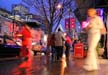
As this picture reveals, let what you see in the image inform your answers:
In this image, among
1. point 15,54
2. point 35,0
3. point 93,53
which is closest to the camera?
point 93,53

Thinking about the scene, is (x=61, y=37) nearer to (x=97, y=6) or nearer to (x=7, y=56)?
(x=97, y=6)

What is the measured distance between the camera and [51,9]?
104ft

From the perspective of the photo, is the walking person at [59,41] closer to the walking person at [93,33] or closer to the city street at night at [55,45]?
the city street at night at [55,45]

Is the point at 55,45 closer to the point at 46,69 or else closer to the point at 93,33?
the point at 46,69

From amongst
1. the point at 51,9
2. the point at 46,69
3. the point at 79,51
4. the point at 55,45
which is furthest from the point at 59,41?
the point at 51,9

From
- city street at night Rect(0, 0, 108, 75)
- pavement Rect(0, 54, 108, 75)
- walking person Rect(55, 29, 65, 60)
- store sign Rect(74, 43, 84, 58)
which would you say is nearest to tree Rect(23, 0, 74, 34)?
city street at night Rect(0, 0, 108, 75)

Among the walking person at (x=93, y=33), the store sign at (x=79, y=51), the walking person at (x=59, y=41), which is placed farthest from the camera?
the store sign at (x=79, y=51)

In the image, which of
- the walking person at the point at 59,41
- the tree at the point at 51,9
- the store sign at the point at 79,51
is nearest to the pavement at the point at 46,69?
the walking person at the point at 59,41

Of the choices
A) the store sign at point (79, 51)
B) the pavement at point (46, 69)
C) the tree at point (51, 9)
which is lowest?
the pavement at point (46, 69)

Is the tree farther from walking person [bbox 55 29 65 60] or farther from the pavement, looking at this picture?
the pavement

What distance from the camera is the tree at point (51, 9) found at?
3159 centimetres

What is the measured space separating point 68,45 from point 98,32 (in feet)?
46.8

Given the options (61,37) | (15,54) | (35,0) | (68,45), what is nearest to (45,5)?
(35,0)

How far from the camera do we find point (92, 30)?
12.0 metres
